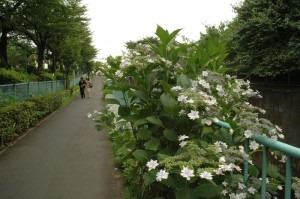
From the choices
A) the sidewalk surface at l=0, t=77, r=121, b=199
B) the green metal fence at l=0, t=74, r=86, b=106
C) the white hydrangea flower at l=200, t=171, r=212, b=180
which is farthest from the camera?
the green metal fence at l=0, t=74, r=86, b=106

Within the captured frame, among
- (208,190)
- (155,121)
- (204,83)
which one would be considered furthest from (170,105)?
(208,190)

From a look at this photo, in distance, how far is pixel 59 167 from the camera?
6.32 meters

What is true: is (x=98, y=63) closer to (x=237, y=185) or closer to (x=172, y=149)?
(x=172, y=149)

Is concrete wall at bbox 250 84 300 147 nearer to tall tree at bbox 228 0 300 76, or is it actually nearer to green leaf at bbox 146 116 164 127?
tall tree at bbox 228 0 300 76

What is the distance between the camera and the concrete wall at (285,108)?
41.0 ft

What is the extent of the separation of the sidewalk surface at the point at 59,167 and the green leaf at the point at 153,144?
2.64 metres

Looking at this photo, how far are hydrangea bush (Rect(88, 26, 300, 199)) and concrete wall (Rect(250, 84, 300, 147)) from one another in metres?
10.7

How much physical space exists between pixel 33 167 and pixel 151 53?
4.64 meters

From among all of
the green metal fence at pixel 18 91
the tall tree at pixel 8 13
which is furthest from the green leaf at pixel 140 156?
the tall tree at pixel 8 13

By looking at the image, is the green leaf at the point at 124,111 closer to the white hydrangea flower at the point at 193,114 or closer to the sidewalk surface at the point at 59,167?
the white hydrangea flower at the point at 193,114

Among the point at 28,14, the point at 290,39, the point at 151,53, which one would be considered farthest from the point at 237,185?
the point at 28,14

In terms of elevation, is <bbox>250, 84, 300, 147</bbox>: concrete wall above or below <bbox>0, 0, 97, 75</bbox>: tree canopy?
below

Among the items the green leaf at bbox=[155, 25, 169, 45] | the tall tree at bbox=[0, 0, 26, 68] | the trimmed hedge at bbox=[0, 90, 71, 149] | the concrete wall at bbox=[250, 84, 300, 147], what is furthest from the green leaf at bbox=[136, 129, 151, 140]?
the tall tree at bbox=[0, 0, 26, 68]

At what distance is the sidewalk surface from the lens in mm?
4953
